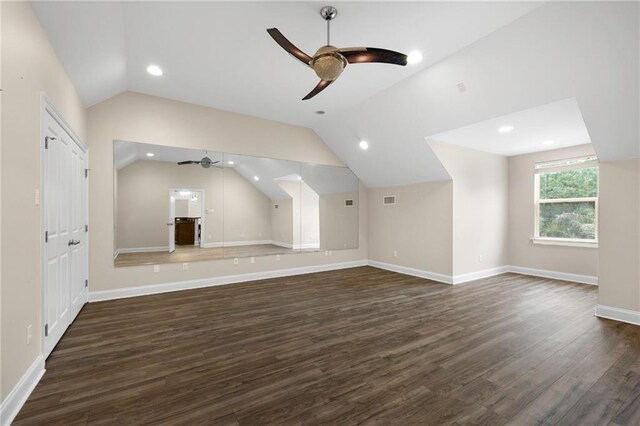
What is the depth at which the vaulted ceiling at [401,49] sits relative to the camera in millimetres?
2523

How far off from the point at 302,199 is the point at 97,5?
14.9 ft

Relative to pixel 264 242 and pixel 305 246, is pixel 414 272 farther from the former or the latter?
pixel 264 242

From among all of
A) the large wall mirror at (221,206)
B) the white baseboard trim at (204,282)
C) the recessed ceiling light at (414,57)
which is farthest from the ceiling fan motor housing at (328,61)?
the white baseboard trim at (204,282)

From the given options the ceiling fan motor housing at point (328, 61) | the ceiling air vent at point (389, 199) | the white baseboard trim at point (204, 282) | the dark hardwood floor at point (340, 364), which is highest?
the ceiling fan motor housing at point (328, 61)

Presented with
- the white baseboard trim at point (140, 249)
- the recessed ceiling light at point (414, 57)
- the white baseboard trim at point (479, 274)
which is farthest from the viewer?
the white baseboard trim at point (479, 274)

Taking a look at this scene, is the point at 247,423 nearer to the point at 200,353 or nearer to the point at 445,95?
the point at 200,353

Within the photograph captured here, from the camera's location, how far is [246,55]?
3314 mm

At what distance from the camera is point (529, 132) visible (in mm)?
4539

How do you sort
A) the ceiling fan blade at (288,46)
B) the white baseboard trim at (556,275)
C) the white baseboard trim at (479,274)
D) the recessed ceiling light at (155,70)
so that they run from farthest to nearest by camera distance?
the white baseboard trim at (479,274), the white baseboard trim at (556,275), the recessed ceiling light at (155,70), the ceiling fan blade at (288,46)

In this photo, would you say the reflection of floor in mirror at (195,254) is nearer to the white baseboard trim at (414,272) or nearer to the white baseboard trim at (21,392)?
the white baseboard trim at (414,272)

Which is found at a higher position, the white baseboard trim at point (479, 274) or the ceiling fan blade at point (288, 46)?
the ceiling fan blade at point (288, 46)

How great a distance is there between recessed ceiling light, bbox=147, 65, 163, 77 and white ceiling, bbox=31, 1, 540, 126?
7 centimetres

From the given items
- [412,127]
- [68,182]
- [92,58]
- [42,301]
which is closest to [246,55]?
[92,58]

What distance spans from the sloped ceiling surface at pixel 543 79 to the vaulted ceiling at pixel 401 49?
0.04 feet
